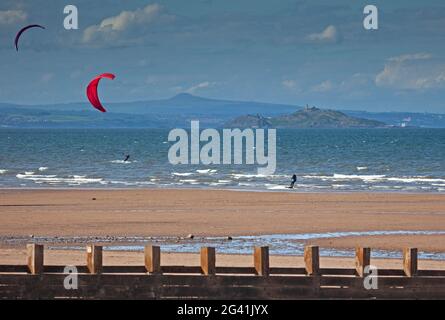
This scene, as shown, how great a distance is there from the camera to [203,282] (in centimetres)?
1600

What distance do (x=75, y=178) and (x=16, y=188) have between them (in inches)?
443

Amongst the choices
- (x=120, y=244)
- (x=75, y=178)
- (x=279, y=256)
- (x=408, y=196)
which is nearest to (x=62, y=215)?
(x=120, y=244)

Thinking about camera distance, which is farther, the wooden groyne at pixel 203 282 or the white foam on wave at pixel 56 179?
the white foam on wave at pixel 56 179

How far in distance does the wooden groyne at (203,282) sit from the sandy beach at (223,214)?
405 inches

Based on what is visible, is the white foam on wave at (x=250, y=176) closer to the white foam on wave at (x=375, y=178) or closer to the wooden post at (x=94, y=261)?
Answer: the white foam on wave at (x=375, y=178)

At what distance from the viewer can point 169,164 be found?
85438 millimetres

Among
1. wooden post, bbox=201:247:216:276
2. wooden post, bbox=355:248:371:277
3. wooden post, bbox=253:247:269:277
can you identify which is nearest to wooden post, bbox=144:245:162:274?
wooden post, bbox=201:247:216:276

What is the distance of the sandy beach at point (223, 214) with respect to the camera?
29.8 meters

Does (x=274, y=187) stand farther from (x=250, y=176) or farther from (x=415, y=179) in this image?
(x=415, y=179)

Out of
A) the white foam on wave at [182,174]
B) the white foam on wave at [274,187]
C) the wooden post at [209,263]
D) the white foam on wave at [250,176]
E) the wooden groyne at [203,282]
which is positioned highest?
the white foam on wave at [182,174]

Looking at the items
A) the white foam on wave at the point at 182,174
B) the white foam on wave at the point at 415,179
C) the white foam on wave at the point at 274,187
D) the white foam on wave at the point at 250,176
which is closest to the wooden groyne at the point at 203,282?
the white foam on wave at the point at 274,187

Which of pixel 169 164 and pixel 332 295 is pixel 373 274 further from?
pixel 169 164
